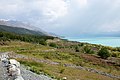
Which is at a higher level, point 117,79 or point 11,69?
point 11,69

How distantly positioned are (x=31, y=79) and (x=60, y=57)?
64.0 meters

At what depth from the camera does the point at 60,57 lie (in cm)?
9438

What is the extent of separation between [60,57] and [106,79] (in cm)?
3713

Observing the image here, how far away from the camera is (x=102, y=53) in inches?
4660

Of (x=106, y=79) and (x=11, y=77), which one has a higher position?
(x=11, y=77)

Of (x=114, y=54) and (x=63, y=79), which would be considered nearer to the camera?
(x=63, y=79)

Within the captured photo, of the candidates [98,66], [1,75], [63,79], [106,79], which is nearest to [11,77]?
[1,75]

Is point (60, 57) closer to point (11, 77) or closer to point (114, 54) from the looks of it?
point (114, 54)

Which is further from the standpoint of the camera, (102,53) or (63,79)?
(102,53)

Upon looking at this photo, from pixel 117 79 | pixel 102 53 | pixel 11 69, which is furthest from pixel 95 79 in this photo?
pixel 102 53

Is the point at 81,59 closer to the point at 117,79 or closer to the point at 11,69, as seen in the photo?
the point at 117,79

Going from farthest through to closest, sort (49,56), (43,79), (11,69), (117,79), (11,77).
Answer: (49,56)
(117,79)
(43,79)
(11,69)
(11,77)

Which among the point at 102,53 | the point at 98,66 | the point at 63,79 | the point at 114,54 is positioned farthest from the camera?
the point at 114,54

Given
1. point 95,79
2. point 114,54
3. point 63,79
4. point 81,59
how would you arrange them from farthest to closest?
point 114,54, point 81,59, point 95,79, point 63,79
